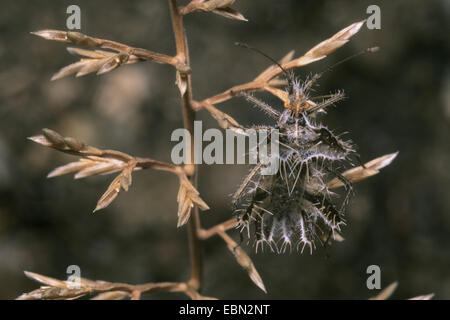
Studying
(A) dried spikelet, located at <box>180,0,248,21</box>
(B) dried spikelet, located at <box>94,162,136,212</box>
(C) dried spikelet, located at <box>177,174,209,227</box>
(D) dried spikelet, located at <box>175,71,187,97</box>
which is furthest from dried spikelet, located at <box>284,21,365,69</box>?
(B) dried spikelet, located at <box>94,162,136,212</box>

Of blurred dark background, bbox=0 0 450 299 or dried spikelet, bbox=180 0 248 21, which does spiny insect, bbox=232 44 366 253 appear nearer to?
dried spikelet, bbox=180 0 248 21

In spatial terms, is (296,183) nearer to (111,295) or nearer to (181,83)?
(181,83)

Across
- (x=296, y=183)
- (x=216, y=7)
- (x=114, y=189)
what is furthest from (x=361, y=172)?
(x=114, y=189)

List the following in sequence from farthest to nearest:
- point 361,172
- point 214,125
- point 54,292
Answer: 1. point 214,125
2. point 361,172
3. point 54,292

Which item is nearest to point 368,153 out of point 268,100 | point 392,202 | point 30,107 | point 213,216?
point 392,202

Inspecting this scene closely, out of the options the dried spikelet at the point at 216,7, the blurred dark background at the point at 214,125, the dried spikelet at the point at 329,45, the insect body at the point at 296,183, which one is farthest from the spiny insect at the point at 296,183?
the blurred dark background at the point at 214,125

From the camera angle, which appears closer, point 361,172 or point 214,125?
point 361,172
